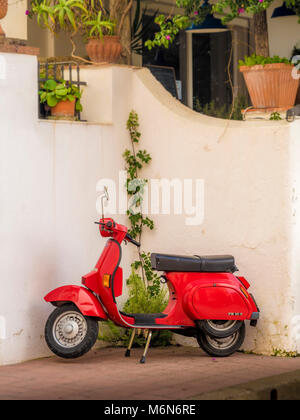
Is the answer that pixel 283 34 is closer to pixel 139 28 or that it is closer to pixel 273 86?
pixel 139 28

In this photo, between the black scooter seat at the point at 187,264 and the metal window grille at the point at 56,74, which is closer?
the black scooter seat at the point at 187,264

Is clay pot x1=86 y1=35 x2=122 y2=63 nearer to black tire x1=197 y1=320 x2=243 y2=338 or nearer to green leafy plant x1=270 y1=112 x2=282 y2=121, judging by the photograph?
green leafy plant x1=270 y1=112 x2=282 y2=121

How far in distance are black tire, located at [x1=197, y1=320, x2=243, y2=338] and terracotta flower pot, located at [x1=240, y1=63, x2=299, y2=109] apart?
2.43m

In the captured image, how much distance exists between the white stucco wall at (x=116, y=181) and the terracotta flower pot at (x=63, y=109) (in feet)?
0.72

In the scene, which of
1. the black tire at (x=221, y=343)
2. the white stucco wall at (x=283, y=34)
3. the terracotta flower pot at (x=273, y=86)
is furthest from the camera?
the white stucco wall at (x=283, y=34)

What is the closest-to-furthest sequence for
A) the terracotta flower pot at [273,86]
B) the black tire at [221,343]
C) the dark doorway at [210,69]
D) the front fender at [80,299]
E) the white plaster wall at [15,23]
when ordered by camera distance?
the front fender at [80,299] → the black tire at [221,343] → the terracotta flower pot at [273,86] → the white plaster wall at [15,23] → the dark doorway at [210,69]

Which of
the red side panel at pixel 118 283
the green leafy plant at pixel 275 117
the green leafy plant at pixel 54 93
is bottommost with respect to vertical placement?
the red side panel at pixel 118 283

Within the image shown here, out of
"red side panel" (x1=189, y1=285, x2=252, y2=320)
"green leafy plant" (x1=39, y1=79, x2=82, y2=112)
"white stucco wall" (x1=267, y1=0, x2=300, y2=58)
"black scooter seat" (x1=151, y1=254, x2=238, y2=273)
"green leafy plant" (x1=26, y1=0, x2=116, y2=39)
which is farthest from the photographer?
"white stucco wall" (x1=267, y1=0, x2=300, y2=58)

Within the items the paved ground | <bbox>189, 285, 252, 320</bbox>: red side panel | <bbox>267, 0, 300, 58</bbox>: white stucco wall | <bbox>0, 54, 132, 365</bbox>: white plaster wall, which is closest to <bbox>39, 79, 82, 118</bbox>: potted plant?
<bbox>0, 54, 132, 365</bbox>: white plaster wall

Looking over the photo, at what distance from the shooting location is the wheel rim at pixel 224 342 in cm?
776

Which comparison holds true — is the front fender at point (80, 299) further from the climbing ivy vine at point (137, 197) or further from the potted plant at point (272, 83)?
the potted plant at point (272, 83)

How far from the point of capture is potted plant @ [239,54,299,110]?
8.85 m

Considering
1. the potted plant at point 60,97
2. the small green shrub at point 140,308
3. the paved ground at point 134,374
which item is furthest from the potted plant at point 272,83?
the paved ground at point 134,374

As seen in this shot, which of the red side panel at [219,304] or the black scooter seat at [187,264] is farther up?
the black scooter seat at [187,264]
